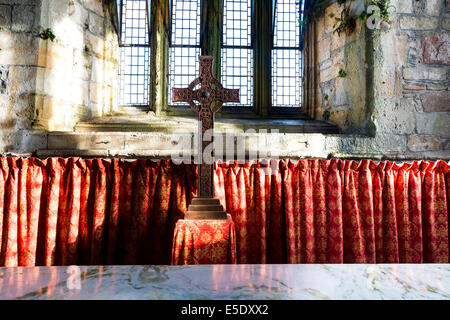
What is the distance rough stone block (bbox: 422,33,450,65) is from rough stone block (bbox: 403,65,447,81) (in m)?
0.06

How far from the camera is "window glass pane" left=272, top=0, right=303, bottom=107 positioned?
3.47 meters

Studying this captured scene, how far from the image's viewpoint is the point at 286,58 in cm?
349

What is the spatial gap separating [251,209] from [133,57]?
2.13m

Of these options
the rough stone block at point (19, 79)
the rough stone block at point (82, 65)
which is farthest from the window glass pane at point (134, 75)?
the rough stone block at point (19, 79)

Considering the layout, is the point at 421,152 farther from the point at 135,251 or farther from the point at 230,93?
the point at 135,251

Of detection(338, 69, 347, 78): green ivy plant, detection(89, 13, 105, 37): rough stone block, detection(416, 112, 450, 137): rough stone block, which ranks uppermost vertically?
detection(89, 13, 105, 37): rough stone block

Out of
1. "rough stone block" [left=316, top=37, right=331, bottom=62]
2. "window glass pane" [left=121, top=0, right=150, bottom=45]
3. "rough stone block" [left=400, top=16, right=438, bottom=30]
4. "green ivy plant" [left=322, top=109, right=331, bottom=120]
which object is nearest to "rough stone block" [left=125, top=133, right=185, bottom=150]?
"window glass pane" [left=121, top=0, right=150, bottom=45]

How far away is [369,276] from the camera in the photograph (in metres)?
0.81

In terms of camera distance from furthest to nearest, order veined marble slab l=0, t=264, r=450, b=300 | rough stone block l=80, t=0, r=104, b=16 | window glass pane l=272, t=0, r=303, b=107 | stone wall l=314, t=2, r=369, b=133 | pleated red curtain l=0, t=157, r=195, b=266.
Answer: window glass pane l=272, t=0, r=303, b=107 → rough stone block l=80, t=0, r=104, b=16 → stone wall l=314, t=2, r=369, b=133 → pleated red curtain l=0, t=157, r=195, b=266 → veined marble slab l=0, t=264, r=450, b=300

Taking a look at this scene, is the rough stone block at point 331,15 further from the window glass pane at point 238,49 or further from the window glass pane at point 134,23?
the window glass pane at point 134,23

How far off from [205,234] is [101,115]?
2063mm


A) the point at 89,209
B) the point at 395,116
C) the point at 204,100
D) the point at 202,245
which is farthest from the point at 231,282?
the point at 395,116

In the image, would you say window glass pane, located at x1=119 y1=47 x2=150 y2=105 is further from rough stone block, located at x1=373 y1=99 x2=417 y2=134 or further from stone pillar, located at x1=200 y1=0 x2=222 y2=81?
rough stone block, located at x1=373 y1=99 x2=417 y2=134

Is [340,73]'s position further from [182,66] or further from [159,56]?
[159,56]
